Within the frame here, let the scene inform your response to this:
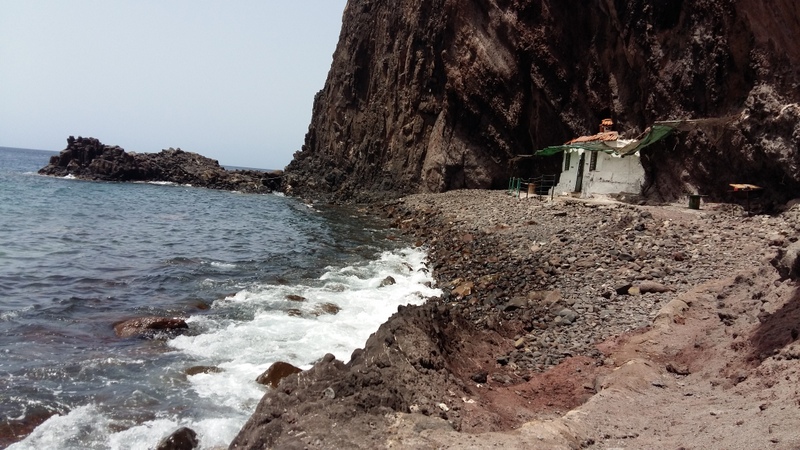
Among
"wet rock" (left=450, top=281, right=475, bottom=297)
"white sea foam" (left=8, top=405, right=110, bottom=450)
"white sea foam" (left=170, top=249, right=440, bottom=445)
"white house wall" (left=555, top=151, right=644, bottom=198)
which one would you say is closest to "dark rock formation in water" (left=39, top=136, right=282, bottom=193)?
"white house wall" (left=555, top=151, right=644, bottom=198)

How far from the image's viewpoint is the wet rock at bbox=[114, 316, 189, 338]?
1112 centimetres

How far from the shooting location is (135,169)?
62.9 m

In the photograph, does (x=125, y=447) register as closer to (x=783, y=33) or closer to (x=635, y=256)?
(x=635, y=256)

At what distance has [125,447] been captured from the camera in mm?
6750

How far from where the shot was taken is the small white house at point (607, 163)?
23.5 meters

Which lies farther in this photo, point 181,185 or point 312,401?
point 181,185

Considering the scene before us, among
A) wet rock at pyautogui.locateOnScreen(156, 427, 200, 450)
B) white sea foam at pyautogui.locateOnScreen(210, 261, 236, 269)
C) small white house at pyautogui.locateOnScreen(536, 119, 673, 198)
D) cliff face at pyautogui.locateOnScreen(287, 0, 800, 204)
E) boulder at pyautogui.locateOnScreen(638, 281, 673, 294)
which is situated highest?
cliff face at pyautogui.locateOnScreen(287, 0, 800, 204)

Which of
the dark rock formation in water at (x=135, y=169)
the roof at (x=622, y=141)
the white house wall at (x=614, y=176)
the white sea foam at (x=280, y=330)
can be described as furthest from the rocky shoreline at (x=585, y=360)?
the dark rock formation in water at (x=135, y=169)

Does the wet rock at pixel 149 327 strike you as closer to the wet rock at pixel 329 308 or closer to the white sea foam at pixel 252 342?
the white sea foam at pixel 252 342

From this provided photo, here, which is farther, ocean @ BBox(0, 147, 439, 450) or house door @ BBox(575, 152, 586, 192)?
house door @ BBox(575, 152, 586, 192)

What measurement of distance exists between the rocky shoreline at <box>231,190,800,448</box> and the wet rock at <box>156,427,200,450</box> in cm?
197

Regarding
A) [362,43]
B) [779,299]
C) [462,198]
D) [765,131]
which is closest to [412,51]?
[362,43]

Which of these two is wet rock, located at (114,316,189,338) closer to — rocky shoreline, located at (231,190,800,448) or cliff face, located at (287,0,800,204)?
rocky shoreline, located at (231,190,800,448)

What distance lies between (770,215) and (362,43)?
42.4 metres
